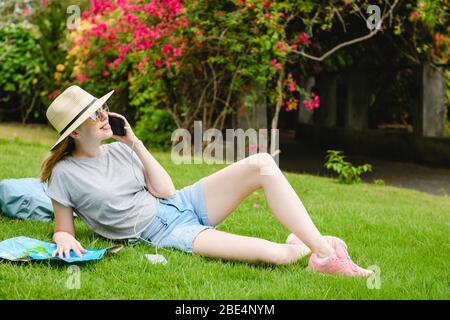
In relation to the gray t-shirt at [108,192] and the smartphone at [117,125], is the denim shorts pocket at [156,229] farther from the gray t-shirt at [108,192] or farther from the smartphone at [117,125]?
the smartphone at [117,125]

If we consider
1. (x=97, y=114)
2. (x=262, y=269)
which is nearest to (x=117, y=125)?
(x=97, y=114)

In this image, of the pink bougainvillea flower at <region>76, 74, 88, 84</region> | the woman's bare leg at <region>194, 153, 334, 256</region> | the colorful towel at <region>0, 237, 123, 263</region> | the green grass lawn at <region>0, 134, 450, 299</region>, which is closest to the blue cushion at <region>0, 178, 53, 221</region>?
the green grass lawn at <region>0, 134, 450, 299</region>

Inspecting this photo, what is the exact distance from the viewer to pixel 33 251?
3.59 meters

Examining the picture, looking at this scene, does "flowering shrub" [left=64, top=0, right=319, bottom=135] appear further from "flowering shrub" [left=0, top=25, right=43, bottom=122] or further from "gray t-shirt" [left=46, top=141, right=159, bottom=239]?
"gray t-shirt" [left=46, top=141, right=159, bottom=239]

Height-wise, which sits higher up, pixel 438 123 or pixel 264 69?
pixel 264 69


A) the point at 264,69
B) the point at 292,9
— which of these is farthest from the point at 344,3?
the point at 264,69

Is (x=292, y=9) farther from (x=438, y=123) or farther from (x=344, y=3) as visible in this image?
(x=438, y=123)

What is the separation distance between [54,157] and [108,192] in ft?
1.17

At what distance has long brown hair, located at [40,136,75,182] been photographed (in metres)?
3.85

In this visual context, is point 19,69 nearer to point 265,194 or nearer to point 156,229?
point 156,229

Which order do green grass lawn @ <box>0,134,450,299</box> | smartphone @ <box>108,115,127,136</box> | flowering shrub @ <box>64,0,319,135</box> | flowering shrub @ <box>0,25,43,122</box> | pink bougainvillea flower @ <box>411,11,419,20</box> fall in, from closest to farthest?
green grass lawn @ <box>0,134,450,299</box> < smartphone @ <box>108,115,127,136</box> < flowering shrub @ <box>64,0,319,135</box> < pink bougainvillea flower @ <box>411,11,419,20</box> < flowering shrub @ <box>0,25,43,122</box>

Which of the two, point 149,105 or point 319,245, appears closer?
point 319,245
